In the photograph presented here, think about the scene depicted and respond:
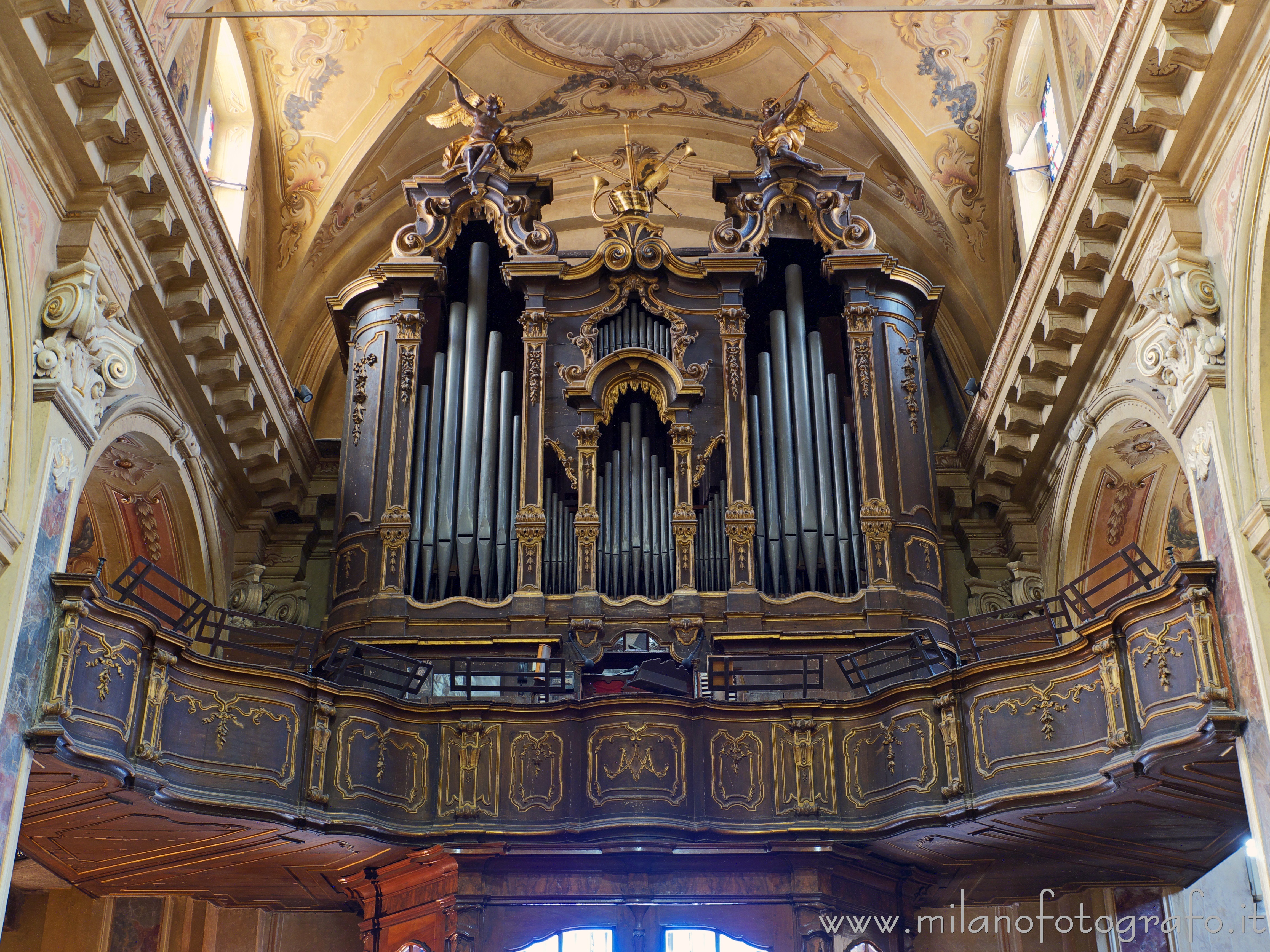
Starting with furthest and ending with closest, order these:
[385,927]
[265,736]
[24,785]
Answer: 1. [385,927]
2. [265,736]
3. [24,785]

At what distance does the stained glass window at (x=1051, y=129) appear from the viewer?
50.9 feet

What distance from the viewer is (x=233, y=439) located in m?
14.6

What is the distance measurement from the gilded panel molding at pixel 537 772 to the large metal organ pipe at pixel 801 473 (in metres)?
2.84

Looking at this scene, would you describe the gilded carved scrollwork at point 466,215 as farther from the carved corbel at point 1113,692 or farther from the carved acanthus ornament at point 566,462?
the carved corbel at point 1113,692

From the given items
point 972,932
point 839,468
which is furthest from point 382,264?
point 972,932

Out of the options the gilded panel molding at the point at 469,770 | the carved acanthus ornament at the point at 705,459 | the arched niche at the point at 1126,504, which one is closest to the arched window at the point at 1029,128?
the arched niche at the point at 1126,504

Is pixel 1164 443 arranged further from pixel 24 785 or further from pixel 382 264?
pixel 24 785

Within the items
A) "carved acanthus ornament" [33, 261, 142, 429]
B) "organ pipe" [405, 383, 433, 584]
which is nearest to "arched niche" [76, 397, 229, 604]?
"carved acanthus ornament" [33, 261, 142, 429]

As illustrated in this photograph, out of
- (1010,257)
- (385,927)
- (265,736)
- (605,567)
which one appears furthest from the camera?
(1010,257)

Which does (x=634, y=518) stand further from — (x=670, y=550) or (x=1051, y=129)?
(x=1051, y=129)

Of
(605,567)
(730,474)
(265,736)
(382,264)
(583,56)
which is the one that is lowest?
(265,736)

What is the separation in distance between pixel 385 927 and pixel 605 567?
392cm

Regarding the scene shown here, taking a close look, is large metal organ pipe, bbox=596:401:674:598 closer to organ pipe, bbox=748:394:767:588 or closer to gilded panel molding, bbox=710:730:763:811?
organ pipe, bbox=748:394:767:588

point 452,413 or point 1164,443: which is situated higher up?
point 452,413
